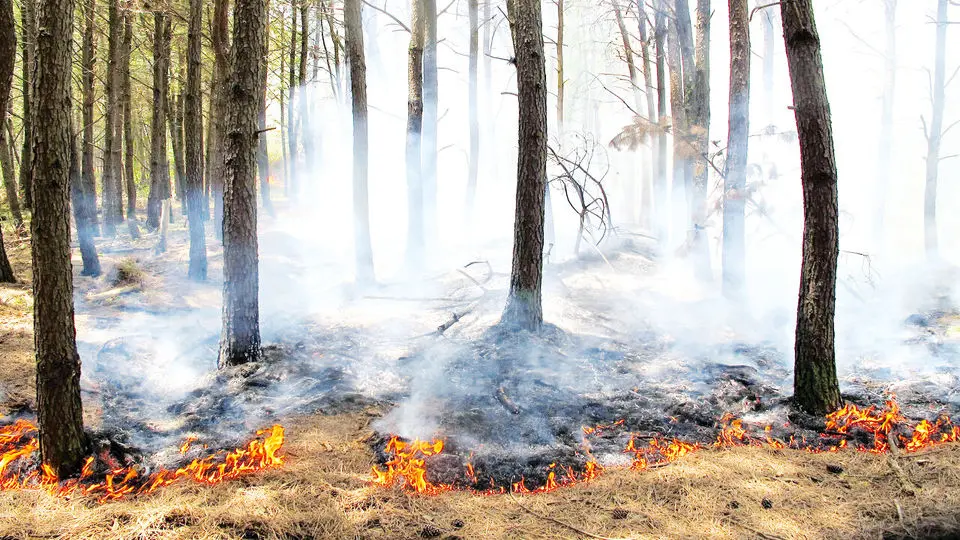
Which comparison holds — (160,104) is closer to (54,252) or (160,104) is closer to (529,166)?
(529,166)

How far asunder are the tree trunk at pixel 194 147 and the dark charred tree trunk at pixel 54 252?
24.8 feet

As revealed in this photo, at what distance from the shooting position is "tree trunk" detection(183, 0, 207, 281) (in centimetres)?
1084

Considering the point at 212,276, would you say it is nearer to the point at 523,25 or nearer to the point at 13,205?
the point at 13,205

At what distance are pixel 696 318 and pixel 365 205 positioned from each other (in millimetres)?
6876

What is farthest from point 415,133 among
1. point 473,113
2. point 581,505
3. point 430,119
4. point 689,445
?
point 581,505

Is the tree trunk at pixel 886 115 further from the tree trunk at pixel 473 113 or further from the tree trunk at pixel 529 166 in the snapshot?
the tree trunk at pixel 529 166

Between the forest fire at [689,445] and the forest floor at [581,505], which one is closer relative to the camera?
the forest floor at [581,505]

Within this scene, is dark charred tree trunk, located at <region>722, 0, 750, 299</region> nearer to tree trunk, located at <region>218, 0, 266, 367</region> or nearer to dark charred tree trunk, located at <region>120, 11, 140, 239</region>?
tree trunk, located at <region>218, 0, 266, 367</region>

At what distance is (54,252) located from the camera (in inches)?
162

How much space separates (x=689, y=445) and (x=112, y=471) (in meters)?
4.88

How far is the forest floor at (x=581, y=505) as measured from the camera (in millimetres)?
3609

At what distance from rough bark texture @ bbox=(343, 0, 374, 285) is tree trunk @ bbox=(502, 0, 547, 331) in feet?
11.9

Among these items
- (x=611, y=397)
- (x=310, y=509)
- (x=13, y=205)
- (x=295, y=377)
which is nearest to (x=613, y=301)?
(x=611, y=397)

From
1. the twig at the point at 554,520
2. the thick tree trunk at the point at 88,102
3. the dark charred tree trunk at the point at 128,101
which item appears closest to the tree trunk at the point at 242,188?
the twig at the point at 554,520
